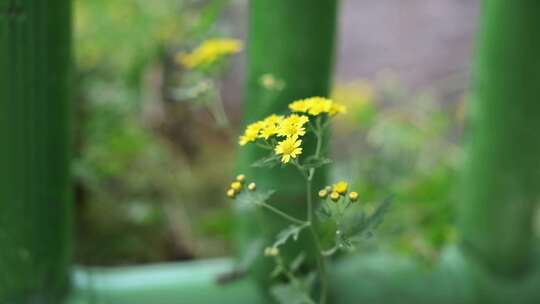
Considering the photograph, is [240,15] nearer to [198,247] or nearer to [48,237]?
[198,247]

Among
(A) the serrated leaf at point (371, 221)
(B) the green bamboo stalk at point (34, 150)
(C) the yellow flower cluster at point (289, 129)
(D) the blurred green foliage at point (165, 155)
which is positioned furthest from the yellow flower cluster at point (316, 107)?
(D) the blurred green foliage at point (165, 155)

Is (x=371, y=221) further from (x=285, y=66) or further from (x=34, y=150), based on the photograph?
(x=34, y=150)

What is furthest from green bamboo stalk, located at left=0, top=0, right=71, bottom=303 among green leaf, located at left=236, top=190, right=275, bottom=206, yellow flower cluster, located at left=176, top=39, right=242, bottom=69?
green leaf, located at left=236, top=190, right=275, bottom=206

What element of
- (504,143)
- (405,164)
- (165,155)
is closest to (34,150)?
(504,143)

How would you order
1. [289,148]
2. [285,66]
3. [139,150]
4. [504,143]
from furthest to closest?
[139,150]
[504,143]
[285,66]
[289,148]

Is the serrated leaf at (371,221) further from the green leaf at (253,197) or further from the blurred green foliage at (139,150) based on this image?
the blurred green foliage at (139,150)

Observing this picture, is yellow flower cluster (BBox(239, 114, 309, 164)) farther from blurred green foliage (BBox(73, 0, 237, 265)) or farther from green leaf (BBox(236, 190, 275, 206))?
blurred green foliage (BBox(73, 0, 237, 265))
